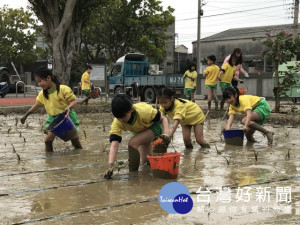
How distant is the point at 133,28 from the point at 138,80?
13.7 meters

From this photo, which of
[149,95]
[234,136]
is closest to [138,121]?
[234,136]

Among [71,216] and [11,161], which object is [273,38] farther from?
[71,216]

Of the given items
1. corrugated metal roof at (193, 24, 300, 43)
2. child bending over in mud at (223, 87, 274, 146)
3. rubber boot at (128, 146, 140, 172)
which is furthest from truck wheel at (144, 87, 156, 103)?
corrugated metal roof at (193, 24, 300, 43)

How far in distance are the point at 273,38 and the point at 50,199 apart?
9.97 meters

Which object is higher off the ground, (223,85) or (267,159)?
(223,85)

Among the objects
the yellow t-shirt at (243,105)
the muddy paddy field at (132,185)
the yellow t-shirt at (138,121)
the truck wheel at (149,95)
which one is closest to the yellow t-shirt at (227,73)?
the yellow t-shirt at (243,105)

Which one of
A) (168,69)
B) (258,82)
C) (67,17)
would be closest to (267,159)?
(67,17)

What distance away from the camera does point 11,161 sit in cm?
584

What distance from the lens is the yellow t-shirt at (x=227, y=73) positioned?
457 inches

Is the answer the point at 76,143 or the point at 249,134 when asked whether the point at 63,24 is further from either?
the point at 249,134

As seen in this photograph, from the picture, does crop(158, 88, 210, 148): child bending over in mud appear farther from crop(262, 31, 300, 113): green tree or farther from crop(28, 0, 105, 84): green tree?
crop(28, 0, 105, 84): green tree

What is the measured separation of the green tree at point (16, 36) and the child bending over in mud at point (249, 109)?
3645 centimetres

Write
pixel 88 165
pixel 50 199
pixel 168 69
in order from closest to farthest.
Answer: pixel 50 199 → pixel 88 165 → pixel 168 69

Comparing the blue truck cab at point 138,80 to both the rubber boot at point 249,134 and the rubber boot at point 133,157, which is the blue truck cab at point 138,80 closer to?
the rubber boot at point 249,134
